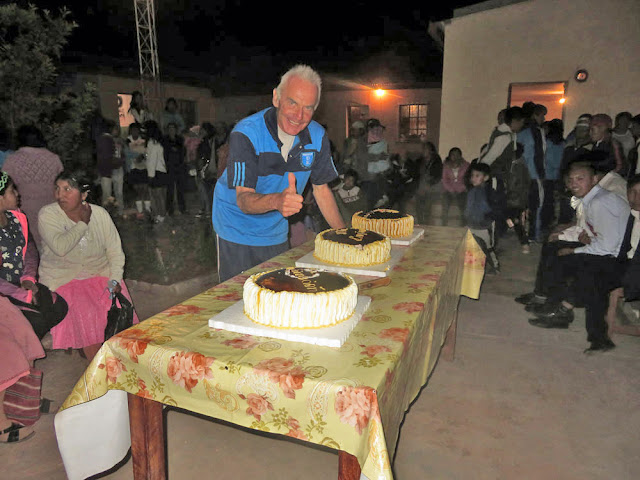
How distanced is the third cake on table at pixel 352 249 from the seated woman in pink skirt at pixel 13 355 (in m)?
1.91

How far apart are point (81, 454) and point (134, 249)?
5.42 meters

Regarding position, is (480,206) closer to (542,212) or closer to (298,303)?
(542,212)

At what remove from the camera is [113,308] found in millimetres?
3707

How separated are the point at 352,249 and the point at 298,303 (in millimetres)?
960

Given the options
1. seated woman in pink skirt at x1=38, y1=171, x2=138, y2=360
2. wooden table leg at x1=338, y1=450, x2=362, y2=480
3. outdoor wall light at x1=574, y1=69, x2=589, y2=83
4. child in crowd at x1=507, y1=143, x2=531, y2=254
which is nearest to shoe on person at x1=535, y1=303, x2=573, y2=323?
child in crowd at x1=507, y1=143, x2=531, y2=254

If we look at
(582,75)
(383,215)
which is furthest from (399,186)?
(383,215)

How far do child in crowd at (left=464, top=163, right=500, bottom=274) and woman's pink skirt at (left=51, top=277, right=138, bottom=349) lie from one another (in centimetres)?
485

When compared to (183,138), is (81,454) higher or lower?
lower

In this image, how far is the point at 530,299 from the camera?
18.4ft

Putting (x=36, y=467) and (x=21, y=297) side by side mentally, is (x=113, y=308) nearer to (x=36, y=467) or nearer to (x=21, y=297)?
(x=21, y=297)

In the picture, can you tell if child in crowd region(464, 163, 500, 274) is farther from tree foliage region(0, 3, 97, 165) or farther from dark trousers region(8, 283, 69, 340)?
tree foliage region(0, 3, 97, 165)

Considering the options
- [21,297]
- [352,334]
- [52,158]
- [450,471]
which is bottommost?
[450,471]

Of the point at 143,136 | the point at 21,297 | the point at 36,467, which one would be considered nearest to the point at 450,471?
the point at 36,467

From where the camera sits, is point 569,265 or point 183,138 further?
point 183,138
